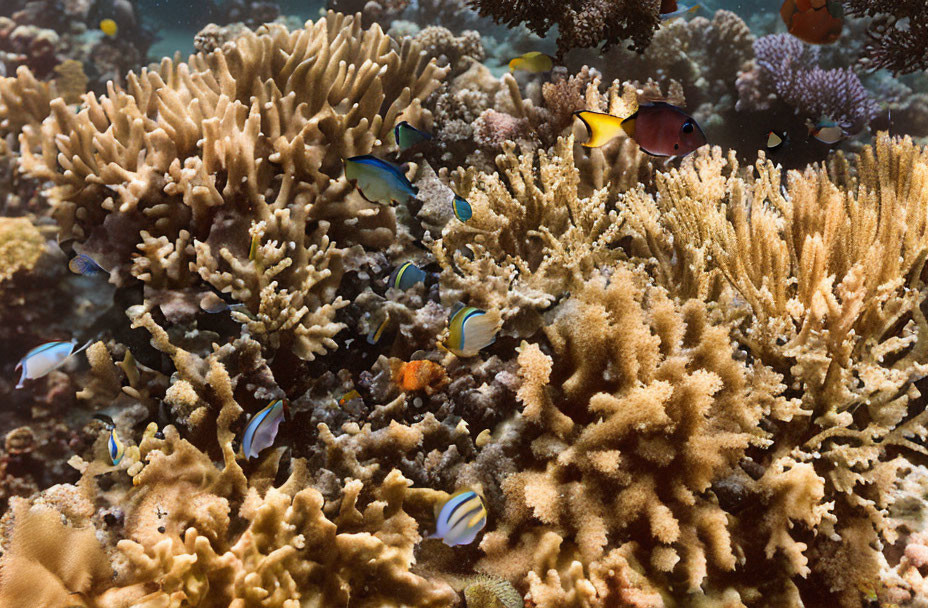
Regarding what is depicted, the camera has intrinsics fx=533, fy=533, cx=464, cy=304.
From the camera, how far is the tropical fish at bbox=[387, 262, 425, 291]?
2.90 m

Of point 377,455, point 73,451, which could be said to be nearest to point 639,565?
point 377,455

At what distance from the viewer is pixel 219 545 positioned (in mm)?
2033

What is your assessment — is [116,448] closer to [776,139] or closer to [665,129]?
[665,129]

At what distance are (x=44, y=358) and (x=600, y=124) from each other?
2.90 metres

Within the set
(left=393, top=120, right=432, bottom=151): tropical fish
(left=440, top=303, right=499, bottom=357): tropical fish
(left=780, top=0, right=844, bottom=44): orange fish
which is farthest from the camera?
(left=780, top=0, right=844, bottom=44): orange fish

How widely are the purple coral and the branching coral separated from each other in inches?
68.9

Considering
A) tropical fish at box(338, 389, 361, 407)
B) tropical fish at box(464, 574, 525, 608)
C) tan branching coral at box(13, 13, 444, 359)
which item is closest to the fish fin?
tan branching coral at box(13, 13, 444, 359)

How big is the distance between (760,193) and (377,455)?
8.56 feet

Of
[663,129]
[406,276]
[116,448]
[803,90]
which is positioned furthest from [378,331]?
[803,90]

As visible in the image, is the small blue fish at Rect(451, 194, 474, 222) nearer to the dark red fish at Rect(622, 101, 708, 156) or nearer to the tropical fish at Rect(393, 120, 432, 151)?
the tropical fish at Rect(393, 120, 432, 151)

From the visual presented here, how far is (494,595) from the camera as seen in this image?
80.7 inches

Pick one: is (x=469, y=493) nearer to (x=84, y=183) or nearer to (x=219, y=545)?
(x=219, y=545)

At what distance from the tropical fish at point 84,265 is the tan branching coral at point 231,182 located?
0.33ft

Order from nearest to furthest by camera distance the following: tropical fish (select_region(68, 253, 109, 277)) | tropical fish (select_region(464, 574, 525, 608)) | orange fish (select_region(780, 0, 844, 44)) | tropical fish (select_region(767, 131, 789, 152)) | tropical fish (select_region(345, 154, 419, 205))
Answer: tropical fish (select_region(464, 574, 525, 608))
tropical fish (select_region(345, 154, 419, 205))
tropical fish (select_region(68, 253, 109, 277))
tropical fish (select_region(767, 131, 789, 152))
orange fish (select_region(780, 0, 844, 44))
